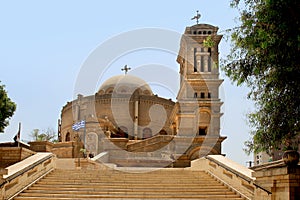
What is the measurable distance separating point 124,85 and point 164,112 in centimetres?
696

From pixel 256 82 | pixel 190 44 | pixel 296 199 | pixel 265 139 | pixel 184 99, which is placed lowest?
pixel 296 199

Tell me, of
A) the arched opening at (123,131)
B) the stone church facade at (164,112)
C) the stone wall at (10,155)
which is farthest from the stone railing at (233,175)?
the arched opening at (123,131)

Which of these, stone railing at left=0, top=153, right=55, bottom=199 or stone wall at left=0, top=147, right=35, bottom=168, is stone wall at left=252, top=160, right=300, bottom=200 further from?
stone wall at left=0, top=147, right=35, bottom=168

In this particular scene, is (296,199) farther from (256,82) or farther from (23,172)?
(23,172)

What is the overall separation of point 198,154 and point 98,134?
9325 millimetres

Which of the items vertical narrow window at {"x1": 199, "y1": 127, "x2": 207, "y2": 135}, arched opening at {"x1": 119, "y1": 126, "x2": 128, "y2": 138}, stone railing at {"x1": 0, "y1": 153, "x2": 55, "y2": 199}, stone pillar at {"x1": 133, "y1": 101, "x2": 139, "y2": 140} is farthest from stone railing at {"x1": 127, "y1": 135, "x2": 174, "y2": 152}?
stone railing at {"x1": 0, "y1": 153, "x2": 55, "y2": 199}

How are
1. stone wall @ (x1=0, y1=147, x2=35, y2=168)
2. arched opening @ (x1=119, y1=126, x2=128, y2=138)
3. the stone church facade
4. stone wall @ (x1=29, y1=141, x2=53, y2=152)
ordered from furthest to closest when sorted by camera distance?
arched opening @ (x1=119, y1=126, x2=128, y2=138) → the stone church facade → stone wall @ (x1=29, y1=141, x2=53, y2=152) → stone wall @ (x1=0, y1=147, x2=35, y2=168)

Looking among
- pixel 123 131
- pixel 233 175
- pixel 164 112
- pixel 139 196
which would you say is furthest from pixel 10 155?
pixel 164 112

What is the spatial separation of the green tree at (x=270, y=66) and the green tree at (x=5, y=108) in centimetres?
1958

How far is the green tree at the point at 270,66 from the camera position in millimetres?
8883

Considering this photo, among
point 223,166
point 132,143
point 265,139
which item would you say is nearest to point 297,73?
point 265,139

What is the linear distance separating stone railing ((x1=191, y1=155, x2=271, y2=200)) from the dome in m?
36.5

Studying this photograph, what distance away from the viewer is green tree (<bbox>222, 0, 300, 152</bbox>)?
8.88 meters

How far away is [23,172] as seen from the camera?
13109 millimetres
